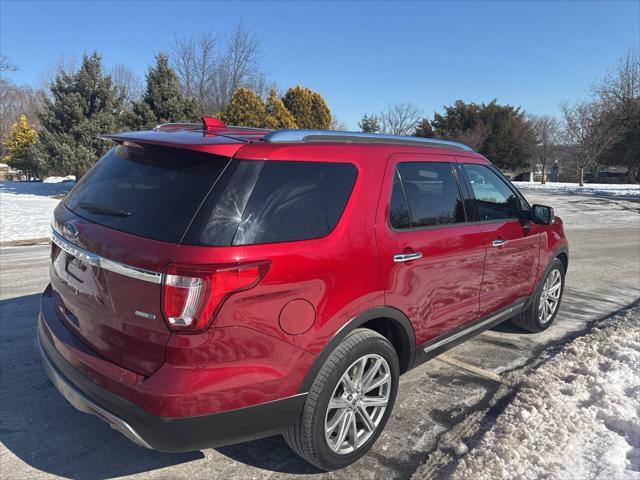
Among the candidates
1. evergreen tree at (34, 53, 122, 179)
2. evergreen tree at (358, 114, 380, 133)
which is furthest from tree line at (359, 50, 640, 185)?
evergreen tree at (34, 53, 122, 179)

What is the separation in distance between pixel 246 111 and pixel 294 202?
24891mm

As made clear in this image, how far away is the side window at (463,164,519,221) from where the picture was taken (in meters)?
3.70

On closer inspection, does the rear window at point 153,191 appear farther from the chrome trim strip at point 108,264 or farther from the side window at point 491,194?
the side window at point 491,194

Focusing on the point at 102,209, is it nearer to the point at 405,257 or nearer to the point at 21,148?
the point at 405,257

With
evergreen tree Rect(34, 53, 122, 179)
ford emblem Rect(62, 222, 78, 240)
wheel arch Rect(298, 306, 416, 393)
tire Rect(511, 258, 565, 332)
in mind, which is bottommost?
tire Rect(511, 258, 565, 332)

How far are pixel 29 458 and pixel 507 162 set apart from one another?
48021 millimetres

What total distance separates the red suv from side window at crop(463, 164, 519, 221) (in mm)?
804

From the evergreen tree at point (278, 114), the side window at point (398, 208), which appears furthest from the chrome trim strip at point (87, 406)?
the evergreen tree at point (278, 114)

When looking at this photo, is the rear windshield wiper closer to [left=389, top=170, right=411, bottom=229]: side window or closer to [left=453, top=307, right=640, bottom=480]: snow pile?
[left=389, top=170, right=411, bottom=229]: side window

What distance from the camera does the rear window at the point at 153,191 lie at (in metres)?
2.13

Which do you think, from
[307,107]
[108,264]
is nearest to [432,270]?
[108,264]

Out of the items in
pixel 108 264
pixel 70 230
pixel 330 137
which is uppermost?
pixel 330 137

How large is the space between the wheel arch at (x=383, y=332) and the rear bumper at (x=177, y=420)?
0.16 m

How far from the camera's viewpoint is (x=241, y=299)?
2037 millimetres
